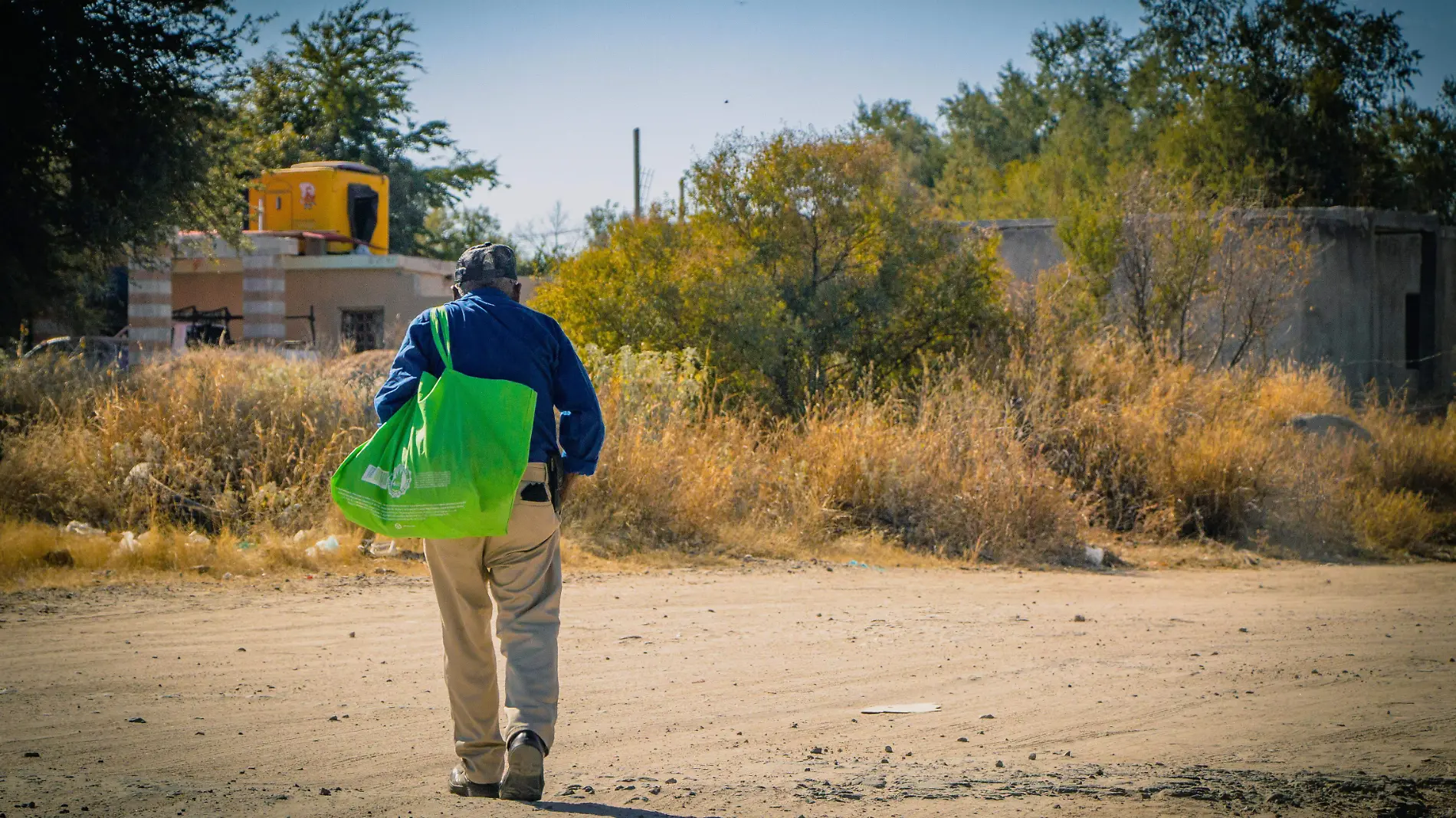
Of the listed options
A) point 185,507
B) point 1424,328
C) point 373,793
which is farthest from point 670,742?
point 1424,328

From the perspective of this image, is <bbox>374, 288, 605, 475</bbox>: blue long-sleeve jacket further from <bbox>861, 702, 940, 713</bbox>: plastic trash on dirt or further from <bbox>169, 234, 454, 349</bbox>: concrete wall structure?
<bbox>169, 234, 454, 349</bbox>: concrete wall structure

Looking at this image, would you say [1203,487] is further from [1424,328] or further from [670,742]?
[1424,328]

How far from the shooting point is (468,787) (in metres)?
4.49

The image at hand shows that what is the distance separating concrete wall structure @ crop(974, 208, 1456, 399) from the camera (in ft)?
78.8

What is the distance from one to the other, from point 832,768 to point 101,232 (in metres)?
13.3

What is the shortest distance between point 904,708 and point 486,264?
2.90 meters

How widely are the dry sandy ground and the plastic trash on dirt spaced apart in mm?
89

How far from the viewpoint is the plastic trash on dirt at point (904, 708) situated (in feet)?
19.4

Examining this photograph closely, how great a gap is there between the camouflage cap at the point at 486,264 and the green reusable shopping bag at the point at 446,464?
491 mm

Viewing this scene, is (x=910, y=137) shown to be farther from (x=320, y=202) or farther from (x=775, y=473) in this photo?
(x=775, y=473)

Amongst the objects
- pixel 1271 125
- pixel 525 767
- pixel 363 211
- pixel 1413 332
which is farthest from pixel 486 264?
pixel 1271 125

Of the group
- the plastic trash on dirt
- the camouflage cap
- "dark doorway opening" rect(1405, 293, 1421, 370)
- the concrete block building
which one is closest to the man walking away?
the camouflage cap

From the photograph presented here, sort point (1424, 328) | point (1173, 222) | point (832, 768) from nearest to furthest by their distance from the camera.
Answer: point (832, 768) → point (1173, 222) → point (1424, 328)

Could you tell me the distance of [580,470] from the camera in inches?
180
